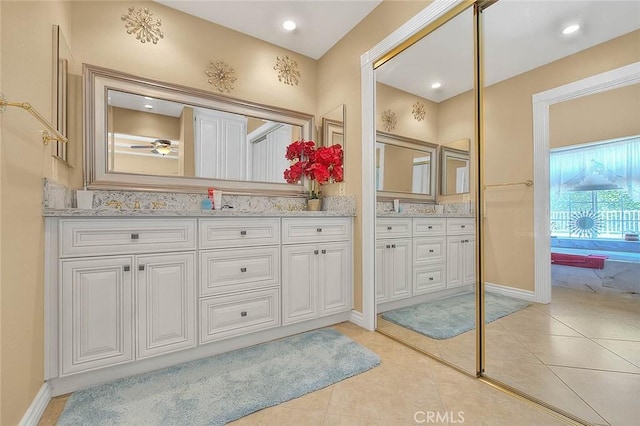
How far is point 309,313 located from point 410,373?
854 mm

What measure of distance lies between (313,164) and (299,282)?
106 centimetres

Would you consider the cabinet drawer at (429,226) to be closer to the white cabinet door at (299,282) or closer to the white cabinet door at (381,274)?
the white cabinet door at (381,274)

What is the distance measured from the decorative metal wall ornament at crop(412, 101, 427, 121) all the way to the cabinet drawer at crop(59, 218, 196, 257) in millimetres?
1763

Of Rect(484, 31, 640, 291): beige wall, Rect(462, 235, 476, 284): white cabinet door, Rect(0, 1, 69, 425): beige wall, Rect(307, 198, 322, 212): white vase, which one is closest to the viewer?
Rect(0, 1, 69, 425): beige wall

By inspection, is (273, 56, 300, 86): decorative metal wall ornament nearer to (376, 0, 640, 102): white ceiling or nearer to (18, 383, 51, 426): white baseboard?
(376, 0, 640, 102): white ceiling

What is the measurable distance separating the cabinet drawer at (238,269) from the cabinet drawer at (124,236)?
0.18 meters

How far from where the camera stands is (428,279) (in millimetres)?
2082

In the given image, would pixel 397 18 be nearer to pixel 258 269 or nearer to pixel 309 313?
pixel 258 269

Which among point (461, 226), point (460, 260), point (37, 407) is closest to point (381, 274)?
point (460, 260)

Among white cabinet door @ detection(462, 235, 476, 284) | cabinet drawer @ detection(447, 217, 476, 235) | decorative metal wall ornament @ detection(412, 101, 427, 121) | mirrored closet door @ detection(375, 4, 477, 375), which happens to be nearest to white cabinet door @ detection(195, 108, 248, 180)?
mirrored closet door @ detection(375, 4, 477, 375)

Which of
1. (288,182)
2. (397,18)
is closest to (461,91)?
(397,18)

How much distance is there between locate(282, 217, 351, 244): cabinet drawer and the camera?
2145 mm

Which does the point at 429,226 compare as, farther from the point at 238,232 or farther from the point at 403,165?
the point at 238,232

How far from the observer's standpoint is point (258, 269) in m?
2.01
